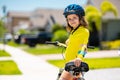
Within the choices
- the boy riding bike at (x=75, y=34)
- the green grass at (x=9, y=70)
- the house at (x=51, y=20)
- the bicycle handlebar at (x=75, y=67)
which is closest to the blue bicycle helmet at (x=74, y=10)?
the boy riding bike at (x=75, y=34)

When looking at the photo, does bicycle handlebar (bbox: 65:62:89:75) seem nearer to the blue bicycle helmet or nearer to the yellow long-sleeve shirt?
the yellow long-sleeve shirt

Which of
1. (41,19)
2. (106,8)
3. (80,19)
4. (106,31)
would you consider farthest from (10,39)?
(80,19)

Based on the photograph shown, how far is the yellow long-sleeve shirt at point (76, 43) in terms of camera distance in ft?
15.7

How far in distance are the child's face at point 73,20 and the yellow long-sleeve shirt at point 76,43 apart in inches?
3.1

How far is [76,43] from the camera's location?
481cm

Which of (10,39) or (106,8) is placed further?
(10,39)

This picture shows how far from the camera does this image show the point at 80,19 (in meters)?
4.95

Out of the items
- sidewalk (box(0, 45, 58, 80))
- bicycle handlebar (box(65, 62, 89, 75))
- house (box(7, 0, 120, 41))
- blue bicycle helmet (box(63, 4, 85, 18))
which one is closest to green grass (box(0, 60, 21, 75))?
sidewalk (box(0, 45, 58, 80))

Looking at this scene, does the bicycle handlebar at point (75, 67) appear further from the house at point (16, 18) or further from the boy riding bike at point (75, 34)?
the house at point (16, 18)

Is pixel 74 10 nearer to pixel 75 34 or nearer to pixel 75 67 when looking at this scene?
pixel 75 34

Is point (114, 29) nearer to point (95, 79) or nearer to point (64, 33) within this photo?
point (64, 33)

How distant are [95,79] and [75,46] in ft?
19.7

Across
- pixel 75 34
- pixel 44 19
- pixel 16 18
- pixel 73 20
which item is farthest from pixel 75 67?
pixel 16 18

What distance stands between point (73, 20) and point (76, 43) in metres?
0.32
